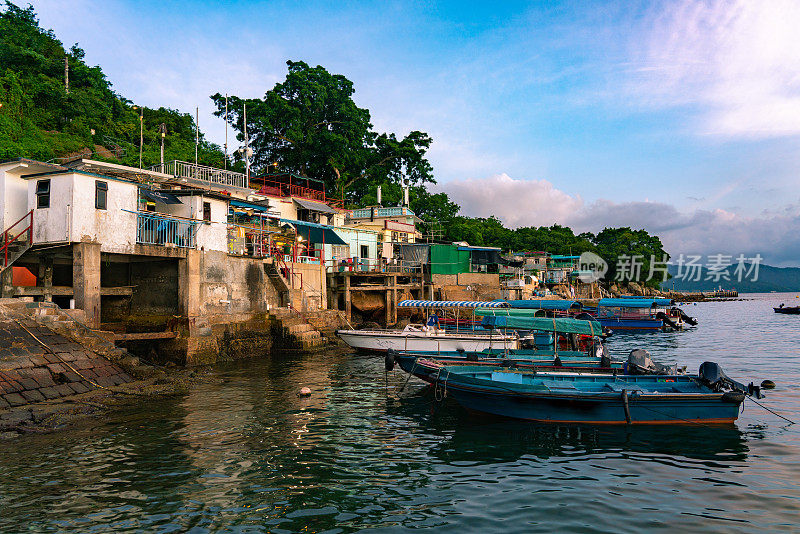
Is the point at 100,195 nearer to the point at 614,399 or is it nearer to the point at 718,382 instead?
the point at 614,399

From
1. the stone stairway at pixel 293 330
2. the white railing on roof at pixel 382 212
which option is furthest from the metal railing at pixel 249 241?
the white railing on roof at pixel 382 212

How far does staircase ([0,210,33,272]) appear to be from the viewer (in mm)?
18531

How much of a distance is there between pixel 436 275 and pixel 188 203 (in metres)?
25.5

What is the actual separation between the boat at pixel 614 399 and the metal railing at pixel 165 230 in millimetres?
14619

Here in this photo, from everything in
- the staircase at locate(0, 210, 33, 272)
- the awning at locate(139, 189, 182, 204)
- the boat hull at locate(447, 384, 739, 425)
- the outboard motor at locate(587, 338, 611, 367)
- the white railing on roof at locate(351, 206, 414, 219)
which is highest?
the white railing on roof at locate(351, 206, 414, 219)

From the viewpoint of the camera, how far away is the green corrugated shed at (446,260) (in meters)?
46.2

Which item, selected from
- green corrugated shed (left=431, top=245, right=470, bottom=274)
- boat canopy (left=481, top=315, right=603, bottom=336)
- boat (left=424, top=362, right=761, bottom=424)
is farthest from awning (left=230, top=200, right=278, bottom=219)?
green corrugated shed (left=431, top=245, right=470, bottom=274)

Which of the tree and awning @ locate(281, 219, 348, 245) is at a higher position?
the tree

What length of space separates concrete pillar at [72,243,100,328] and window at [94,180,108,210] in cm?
169

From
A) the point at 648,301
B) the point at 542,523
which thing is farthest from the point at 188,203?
the point at 648,301

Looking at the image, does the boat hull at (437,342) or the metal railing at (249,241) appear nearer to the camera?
the boat hull at (437,342)

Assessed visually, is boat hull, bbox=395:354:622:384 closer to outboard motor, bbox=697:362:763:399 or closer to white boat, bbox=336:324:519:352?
outboard motor, bbox=697:362:763:399

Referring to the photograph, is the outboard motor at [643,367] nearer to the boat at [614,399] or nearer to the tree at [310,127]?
the boat at [614,399]

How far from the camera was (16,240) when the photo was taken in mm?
19156
